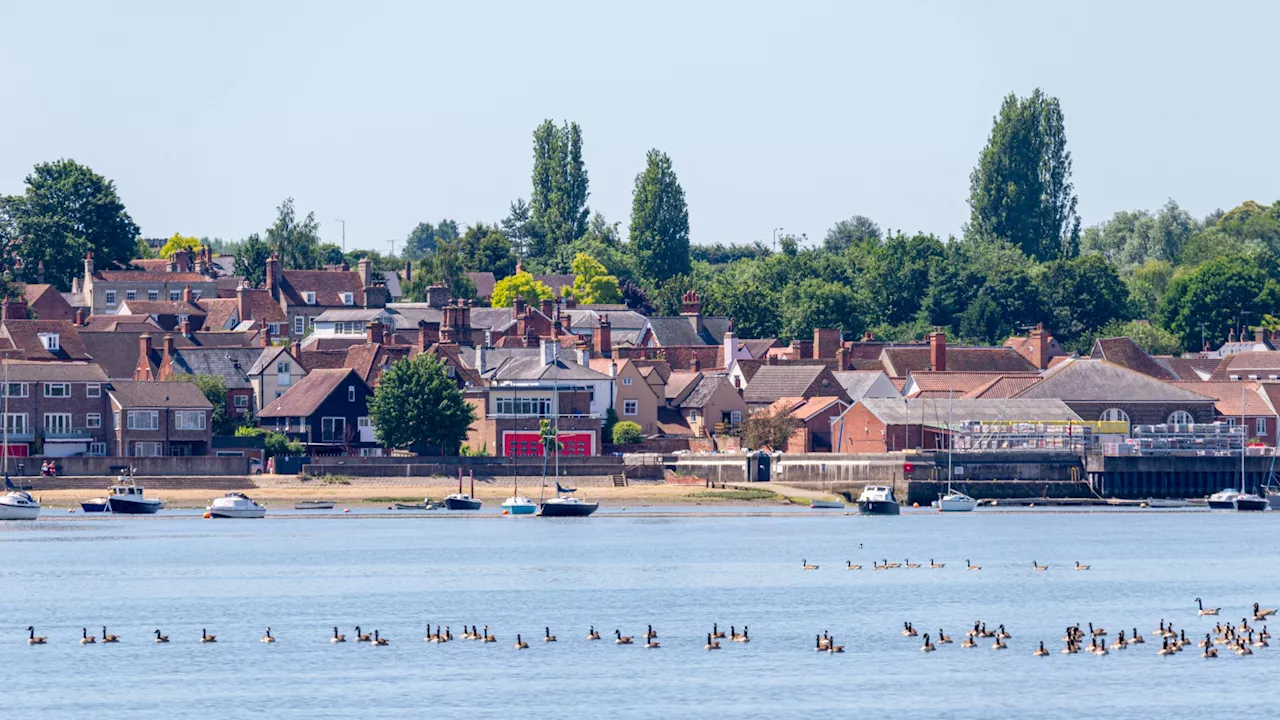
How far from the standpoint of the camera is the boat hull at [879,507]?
442 feet

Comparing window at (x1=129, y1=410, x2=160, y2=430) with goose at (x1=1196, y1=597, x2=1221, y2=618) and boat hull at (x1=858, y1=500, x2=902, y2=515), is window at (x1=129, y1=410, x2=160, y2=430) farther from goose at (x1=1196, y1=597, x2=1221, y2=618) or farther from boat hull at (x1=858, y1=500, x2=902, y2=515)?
goose at (x1=1196, y1=597, x2=1221, y2=618)

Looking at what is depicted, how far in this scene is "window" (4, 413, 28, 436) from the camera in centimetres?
14250

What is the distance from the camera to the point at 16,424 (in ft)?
468

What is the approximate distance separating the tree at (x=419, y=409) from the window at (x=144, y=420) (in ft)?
43.5

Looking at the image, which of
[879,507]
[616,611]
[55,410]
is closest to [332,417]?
[55,410]

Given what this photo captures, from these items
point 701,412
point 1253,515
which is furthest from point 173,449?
point 1253,515

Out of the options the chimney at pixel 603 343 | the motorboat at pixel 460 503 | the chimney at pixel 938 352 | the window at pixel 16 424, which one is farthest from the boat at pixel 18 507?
the chimney at pixel 938 352

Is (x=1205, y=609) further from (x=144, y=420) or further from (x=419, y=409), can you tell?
(x=144, y=420)

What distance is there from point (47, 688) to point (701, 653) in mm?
19911

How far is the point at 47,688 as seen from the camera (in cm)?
6669

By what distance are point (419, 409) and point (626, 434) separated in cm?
1755

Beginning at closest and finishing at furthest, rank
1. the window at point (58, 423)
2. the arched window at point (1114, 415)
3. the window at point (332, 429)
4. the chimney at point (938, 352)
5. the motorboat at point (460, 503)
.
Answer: the motorboat at point (460, 503) < the window at point (58, 423) < the window at point (332, 429) < the arched window at point (1114, 415) < the chimney at point (938, 352)

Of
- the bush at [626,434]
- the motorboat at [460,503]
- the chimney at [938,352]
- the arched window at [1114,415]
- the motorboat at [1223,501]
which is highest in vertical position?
the chimney at [938,352]

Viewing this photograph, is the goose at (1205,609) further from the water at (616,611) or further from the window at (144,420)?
the window at (144,420)
